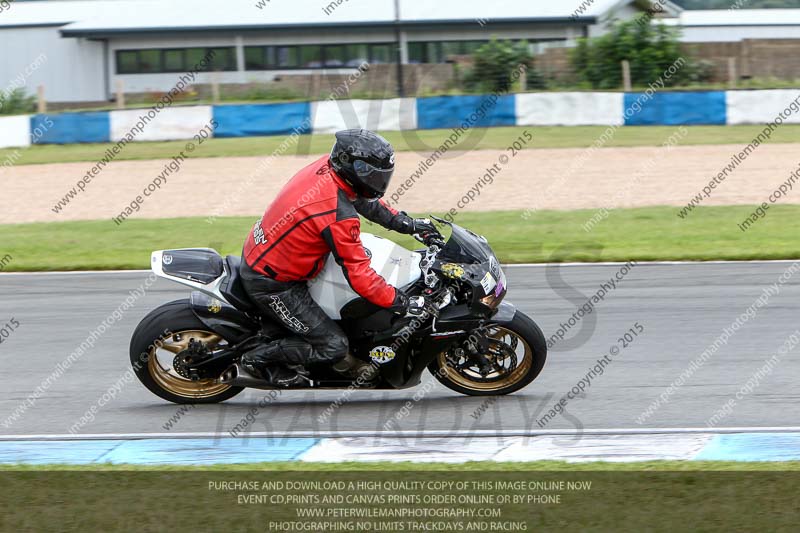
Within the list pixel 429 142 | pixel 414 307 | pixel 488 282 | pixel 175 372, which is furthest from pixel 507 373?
pixel 429 142

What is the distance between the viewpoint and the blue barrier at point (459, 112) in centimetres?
2772

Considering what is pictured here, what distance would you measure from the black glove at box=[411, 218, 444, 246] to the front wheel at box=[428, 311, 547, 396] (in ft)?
2.27

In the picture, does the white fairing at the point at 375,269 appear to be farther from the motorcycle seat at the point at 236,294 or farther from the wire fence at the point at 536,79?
the wire fence at the point at 536,79

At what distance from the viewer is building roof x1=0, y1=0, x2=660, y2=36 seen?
43.2m

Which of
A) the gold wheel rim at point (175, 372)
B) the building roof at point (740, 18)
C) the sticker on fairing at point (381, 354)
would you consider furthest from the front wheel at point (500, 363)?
the building roof at point (740, 18)

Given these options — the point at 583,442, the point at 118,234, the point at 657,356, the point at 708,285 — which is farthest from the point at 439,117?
the point at 583,442

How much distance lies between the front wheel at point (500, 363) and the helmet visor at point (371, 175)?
1255 mm

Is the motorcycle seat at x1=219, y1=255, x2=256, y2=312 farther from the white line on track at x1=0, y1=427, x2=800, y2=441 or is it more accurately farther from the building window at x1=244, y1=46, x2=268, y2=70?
the building window at x1=244, y1=46, x2=268, y2=70

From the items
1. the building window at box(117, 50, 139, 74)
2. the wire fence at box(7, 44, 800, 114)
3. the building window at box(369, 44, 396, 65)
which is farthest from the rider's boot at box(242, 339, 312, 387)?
the building window at box(117, 50, 139, 74)

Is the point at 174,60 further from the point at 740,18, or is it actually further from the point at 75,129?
the point at 740,18

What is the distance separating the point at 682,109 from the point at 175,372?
2178 cm

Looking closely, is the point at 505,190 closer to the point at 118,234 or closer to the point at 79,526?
the point at 118,234

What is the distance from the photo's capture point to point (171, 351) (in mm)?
7254

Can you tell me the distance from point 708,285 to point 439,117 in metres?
17.3
